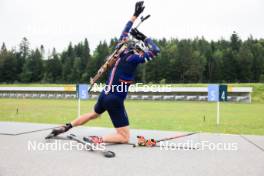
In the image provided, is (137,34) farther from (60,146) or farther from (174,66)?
(174,66)

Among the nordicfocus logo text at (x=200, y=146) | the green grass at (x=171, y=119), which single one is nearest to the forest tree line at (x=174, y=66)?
the green grass at (x=171, y=119)

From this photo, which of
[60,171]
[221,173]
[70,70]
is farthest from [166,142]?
[70,70]

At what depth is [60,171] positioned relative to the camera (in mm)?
3691

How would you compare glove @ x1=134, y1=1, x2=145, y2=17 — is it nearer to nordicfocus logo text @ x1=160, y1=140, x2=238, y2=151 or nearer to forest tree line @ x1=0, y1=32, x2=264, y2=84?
nordicfocus logo text @ x1=160, y1=140, x2=238, y2=151

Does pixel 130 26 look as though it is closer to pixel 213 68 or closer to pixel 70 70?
pixel 213 68

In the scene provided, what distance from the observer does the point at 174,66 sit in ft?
238

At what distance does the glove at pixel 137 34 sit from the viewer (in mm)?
5128

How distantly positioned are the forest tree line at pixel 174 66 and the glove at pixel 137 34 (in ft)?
201

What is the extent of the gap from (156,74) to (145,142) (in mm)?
67094

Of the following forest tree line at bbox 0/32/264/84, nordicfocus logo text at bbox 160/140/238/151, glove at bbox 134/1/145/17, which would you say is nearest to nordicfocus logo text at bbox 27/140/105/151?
nordicfocus logo text at bbox 160/140/238/151

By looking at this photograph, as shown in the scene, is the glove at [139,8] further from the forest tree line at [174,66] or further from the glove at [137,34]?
the forest tree line at [174,66]

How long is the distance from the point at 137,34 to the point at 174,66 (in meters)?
68.0

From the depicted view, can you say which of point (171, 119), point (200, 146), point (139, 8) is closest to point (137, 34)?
point (139, 8)

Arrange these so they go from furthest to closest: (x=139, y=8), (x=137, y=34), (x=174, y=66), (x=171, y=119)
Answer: (x=174, y=66) < (x=171, y=119) < (x=139, y=8) < (x=137, y=34)
